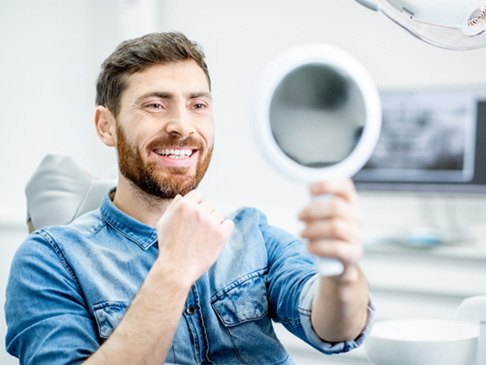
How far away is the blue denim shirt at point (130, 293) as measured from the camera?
3.77 feet

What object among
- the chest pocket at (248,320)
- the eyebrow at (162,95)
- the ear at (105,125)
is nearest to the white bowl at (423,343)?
the chest pocket at (248,320)

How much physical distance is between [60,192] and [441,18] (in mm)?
1008

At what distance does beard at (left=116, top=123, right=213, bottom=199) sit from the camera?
4.36 feet

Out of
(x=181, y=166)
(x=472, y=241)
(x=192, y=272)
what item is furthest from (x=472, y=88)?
(x=192, y=272)

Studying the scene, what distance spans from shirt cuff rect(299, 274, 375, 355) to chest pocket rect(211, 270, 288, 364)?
18cm

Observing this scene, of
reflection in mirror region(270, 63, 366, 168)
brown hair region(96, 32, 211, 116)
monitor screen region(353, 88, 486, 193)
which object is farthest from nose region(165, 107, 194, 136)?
monitor screen region(353, 88, 486, 193)

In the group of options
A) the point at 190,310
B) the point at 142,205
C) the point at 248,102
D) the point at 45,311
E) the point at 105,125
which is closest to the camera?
the point at 45,311

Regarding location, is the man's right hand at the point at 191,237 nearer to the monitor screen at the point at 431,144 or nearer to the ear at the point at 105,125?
the ear at the point at 105,125

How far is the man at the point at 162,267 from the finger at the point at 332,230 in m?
0.27

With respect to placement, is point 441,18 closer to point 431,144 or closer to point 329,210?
point 329,210

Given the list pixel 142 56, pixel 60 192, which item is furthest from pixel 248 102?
pixel 142 56

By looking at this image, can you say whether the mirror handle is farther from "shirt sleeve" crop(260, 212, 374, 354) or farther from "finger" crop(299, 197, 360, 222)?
"shirt sleeve" crop(260, 212, 374, 354)

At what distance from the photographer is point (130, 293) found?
1.25 metres

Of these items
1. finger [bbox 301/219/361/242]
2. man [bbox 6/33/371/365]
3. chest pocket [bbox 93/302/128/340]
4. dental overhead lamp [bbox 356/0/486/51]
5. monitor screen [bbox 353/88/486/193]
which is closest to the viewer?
finger [bbox 301/219/361/242]
